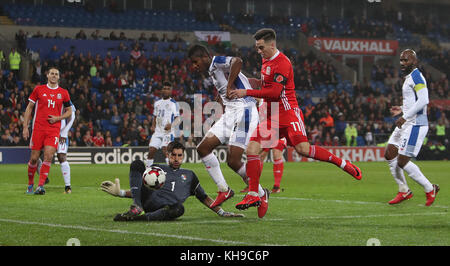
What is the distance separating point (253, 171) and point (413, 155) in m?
3.34

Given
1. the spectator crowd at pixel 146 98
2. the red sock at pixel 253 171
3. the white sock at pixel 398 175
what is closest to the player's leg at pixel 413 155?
the white sock at pixel 398 175

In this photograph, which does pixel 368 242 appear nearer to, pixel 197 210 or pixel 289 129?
pixel 289 129

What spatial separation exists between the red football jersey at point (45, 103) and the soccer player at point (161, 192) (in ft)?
16.7

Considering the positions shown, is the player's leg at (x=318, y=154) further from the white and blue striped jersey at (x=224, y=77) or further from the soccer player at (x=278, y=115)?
the white and blue striped jersey at (x=224, y=77)

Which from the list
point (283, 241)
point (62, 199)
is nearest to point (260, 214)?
point (283, 241)

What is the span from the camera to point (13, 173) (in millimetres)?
20609

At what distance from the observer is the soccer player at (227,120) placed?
378 inches

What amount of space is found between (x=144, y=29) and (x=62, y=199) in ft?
99.1

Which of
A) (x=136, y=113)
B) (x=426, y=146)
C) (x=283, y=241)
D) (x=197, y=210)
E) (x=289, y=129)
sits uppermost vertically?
(x=289, y=129)

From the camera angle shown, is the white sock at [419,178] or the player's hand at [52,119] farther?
the player's hand at [52,119]

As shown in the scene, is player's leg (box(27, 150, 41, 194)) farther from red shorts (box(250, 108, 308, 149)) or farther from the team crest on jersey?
the team crest on jersey

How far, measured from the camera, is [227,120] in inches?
386

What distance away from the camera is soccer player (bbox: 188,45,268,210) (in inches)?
378

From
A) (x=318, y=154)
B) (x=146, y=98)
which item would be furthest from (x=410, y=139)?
(x=146, y=98)
